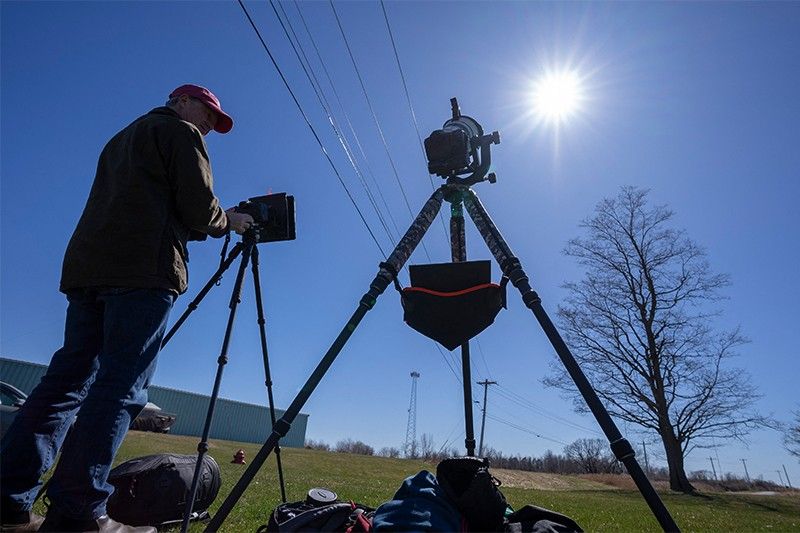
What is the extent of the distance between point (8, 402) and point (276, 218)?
236 inches

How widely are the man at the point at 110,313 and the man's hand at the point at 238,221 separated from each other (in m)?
0.23

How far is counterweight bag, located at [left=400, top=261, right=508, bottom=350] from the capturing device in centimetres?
243

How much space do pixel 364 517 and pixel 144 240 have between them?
5.64ft

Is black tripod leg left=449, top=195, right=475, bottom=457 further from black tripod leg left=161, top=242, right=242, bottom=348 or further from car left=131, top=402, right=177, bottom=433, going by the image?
car left=131, top=402, right=177, bottom=433

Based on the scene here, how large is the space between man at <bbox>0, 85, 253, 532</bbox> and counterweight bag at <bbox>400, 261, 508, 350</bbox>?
1243 mm

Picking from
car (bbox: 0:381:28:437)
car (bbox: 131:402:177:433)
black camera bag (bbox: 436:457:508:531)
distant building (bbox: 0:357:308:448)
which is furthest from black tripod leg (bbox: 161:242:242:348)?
distant building (bbox: 0:357:308:448)

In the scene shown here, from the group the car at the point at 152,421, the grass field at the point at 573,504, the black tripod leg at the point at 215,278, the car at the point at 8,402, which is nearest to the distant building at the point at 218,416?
the car at the point at 152,421

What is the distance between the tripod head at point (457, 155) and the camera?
9.73 ft

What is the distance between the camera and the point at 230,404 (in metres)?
47.8

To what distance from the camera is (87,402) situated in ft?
5.70

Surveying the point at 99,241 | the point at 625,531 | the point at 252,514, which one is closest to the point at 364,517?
the point at 99,241

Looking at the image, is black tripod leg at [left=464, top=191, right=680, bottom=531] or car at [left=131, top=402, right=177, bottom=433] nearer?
black tripod leg at [left=464, top=191, right=680, bottom=531]

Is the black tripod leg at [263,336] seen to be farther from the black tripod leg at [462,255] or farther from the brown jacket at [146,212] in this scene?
the black tripod leg at [462,255]

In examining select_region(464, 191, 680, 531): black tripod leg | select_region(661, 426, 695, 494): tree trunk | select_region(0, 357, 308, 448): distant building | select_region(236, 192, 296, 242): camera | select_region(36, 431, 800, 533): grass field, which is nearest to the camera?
select_region(464, 191, 680, 531): black tripod leg
